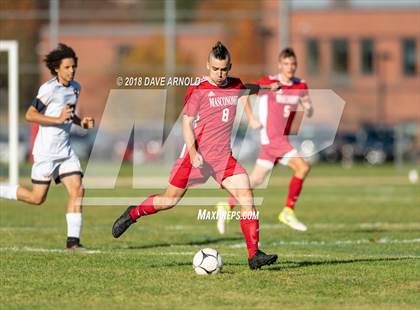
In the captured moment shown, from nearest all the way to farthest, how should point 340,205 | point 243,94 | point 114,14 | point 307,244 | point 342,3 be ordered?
point 243,94 < point 307,244 < point 340,205 < point 114,14 < point 342,3

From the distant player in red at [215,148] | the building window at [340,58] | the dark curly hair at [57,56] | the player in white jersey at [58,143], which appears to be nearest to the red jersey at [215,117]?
the distant player in red at [215,148]

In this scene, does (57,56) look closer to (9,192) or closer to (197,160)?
(9,192)

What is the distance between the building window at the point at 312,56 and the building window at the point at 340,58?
120 cm

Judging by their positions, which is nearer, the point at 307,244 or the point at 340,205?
the point at 307,244

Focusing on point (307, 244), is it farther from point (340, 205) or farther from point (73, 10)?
point (73, 10)

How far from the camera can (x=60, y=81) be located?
455 inches

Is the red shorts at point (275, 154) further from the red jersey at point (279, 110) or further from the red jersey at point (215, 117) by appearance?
the red jersey at point (215, 117)

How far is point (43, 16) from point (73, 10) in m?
8.35

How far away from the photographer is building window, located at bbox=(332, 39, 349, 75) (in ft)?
199

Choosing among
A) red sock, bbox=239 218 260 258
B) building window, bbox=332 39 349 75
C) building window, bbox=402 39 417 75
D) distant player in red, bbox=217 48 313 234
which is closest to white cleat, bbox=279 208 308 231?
distant player in red, bbox=217 48 313 234

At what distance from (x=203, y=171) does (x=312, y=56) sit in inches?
2005

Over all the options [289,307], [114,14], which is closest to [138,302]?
[289,307]

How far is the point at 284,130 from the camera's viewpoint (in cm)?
1455

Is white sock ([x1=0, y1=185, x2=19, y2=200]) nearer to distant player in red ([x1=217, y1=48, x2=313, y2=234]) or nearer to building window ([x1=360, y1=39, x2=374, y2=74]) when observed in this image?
distant player in red ([x1=217, y1=48, x2=313, y2=234])
